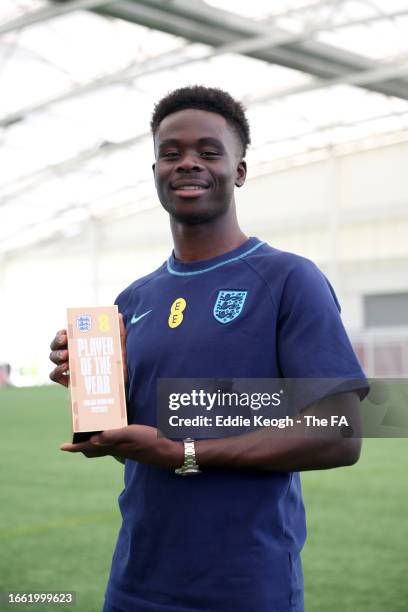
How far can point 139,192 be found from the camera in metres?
33.9

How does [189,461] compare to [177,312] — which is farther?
[177,312]

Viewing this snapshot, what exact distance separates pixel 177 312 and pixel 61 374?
0.90ft

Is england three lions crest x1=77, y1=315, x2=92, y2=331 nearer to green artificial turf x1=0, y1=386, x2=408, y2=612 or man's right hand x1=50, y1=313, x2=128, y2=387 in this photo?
man's right hand x1=50, y1=313, x2=128, y2=387

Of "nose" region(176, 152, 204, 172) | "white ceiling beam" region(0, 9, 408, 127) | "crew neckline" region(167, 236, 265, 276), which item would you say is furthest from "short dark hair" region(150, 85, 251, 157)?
"white ceiling beam" region(0, 9, 408, 127)

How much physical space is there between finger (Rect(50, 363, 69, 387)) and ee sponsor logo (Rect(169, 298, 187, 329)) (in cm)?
24

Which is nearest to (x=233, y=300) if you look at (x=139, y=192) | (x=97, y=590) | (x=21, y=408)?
(x=97, y=590)

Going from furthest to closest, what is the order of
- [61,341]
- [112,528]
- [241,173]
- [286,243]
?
[286,243], [112,528], [241,173], [61,341]

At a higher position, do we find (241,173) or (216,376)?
(241,173)

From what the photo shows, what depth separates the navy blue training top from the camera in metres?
1.83

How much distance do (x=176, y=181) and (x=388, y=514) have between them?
5.72 metres

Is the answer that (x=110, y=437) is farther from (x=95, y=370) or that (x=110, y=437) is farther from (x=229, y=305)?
(x=229, y=305)

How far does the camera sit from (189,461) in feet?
5.90

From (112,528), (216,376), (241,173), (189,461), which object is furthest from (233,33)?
(189,461)

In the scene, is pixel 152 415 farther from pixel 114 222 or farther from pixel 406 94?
pixel 114 222
